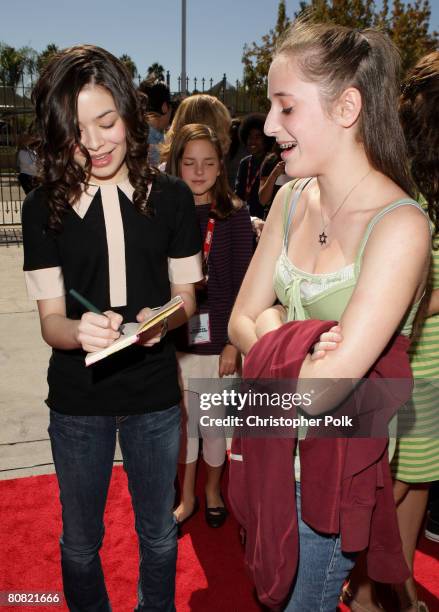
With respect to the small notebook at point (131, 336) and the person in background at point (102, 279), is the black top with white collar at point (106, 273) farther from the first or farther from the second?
the small notebook at point (131, 336)

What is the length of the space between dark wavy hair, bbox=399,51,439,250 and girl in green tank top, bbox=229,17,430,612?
0.74 metres

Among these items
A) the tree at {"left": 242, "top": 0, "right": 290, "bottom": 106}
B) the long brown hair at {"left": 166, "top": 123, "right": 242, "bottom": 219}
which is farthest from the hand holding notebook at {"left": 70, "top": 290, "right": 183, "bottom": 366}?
the tree at {"left": 242, "top": 0, "right": 290, "bottom": 106}

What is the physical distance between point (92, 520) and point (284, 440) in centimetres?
97

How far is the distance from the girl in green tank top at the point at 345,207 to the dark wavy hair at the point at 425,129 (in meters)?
0.74

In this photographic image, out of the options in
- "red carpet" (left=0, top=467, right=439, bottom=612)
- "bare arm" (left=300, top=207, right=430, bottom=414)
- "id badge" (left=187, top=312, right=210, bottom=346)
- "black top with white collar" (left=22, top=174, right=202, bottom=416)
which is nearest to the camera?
"bare arm" (left=300, top=207, right=430, bottom=414)

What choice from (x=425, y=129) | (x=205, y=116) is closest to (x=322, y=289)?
(x=425, y=129)

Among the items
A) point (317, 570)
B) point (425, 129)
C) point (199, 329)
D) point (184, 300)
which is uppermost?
point (425, 129)

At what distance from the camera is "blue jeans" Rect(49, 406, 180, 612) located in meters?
2.16

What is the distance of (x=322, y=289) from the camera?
5.53 feet

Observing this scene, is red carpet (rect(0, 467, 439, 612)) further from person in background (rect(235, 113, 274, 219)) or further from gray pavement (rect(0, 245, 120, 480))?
person in background (rect(235, 113, 274, 219))

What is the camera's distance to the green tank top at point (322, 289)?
5.24ft

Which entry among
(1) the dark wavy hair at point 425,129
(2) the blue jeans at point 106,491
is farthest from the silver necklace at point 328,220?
(2) the blue jeans at point 106,491

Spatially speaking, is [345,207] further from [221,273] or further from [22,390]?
[22,390]

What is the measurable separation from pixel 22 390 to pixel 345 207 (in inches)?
156
